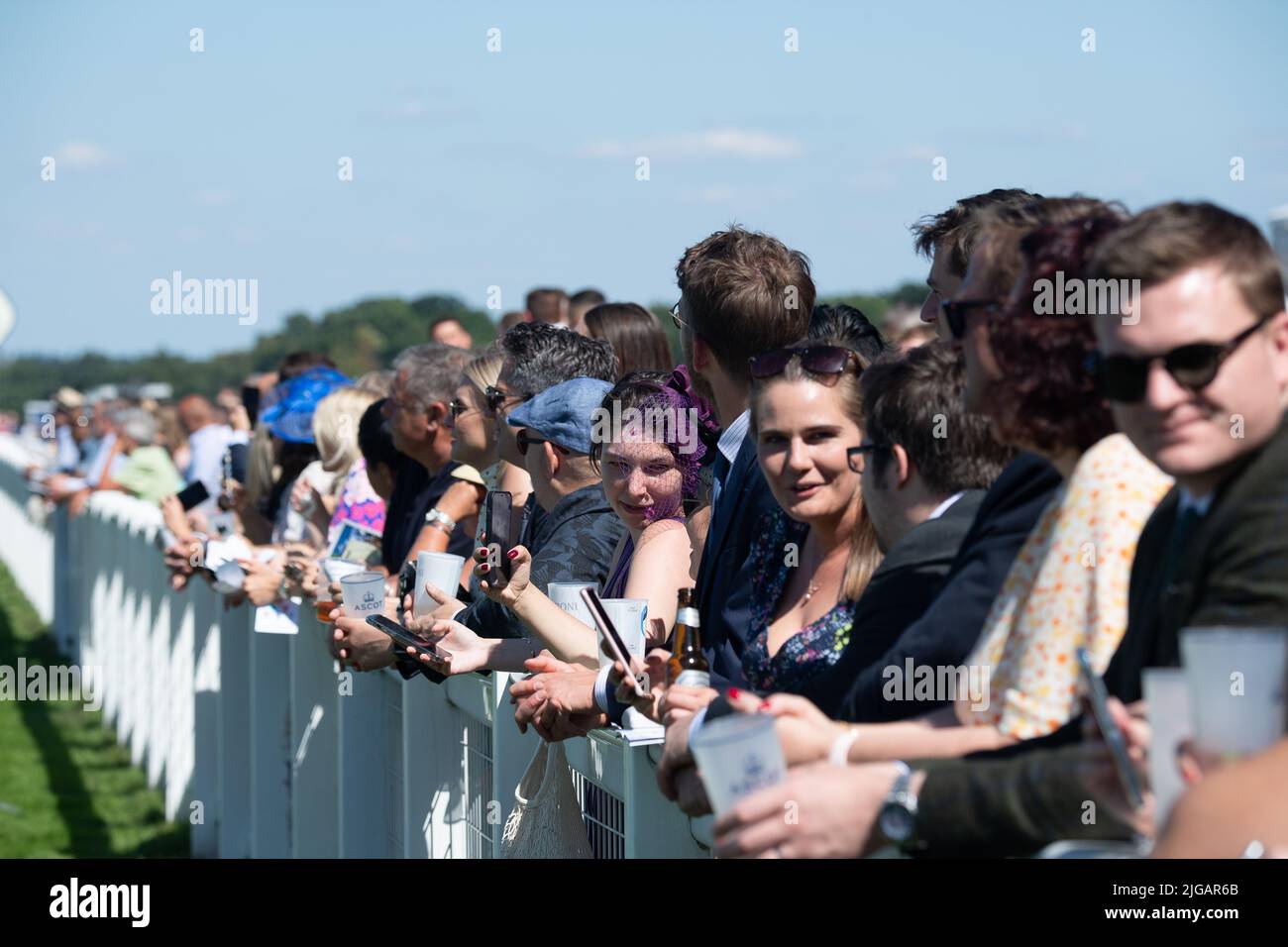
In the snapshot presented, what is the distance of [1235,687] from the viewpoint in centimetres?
203

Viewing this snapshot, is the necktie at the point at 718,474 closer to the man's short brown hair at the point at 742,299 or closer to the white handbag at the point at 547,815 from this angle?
the man's short brown hair at the point at 742,299

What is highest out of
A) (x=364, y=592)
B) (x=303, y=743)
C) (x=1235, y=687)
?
(x=1235, y=687)

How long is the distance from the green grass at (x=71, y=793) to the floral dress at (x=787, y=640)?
181 inches

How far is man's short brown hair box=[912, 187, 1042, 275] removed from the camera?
423cm

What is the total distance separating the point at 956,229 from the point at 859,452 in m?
0.97

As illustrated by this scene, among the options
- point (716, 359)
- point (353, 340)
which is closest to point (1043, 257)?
point (716, 359)

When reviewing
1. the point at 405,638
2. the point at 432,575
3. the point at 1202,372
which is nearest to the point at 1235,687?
the point at 1202,372

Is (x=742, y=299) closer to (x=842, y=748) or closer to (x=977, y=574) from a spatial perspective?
(x=977, y=574)

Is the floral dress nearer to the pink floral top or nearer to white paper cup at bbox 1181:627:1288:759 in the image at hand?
white paper cup at bbox 1181:627:1288:759

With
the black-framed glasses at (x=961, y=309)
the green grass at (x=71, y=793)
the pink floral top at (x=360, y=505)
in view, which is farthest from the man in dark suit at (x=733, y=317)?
the green grass at (x=71, y=793)

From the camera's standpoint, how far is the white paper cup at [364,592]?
18.8ft

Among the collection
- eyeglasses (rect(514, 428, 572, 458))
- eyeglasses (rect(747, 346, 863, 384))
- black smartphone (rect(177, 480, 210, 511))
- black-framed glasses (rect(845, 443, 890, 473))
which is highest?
eyeglasses (rect(747, 346, 863, 384))

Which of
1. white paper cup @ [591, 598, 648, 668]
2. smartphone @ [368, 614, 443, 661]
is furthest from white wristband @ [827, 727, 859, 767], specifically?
smartphone @ [368, 614, 443, 661]

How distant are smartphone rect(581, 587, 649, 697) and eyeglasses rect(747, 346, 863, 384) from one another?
25.3 inches
